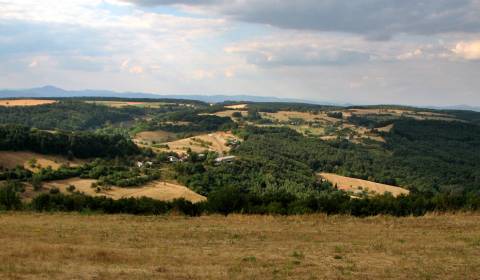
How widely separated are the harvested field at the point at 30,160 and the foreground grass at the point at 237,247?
1820 inches

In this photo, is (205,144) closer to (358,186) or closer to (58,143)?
(358,186)

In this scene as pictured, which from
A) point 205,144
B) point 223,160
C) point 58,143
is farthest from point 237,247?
point 205,144

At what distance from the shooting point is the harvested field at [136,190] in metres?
56.7

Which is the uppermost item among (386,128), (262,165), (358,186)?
(386,128)

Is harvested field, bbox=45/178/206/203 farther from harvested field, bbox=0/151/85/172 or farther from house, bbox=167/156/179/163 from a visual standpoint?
house, bbox=167/156/179/163

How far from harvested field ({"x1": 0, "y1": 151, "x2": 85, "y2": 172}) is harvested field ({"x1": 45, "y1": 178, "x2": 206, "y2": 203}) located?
9.26 meters

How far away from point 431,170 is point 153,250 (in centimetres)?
11201

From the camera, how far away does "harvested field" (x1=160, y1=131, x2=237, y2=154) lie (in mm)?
108500

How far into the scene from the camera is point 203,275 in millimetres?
13203

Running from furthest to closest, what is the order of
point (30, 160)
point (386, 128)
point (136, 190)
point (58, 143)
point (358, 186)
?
point (386, 128)
point (358, 186)
point (58, 143)
point (30, 160)
point (136, 190)

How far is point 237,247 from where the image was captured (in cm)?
1791

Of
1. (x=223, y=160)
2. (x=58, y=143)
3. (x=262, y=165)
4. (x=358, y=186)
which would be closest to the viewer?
(x=58, y=143)

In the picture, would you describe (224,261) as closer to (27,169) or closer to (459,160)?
(27,169)

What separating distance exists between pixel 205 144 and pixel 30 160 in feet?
176
